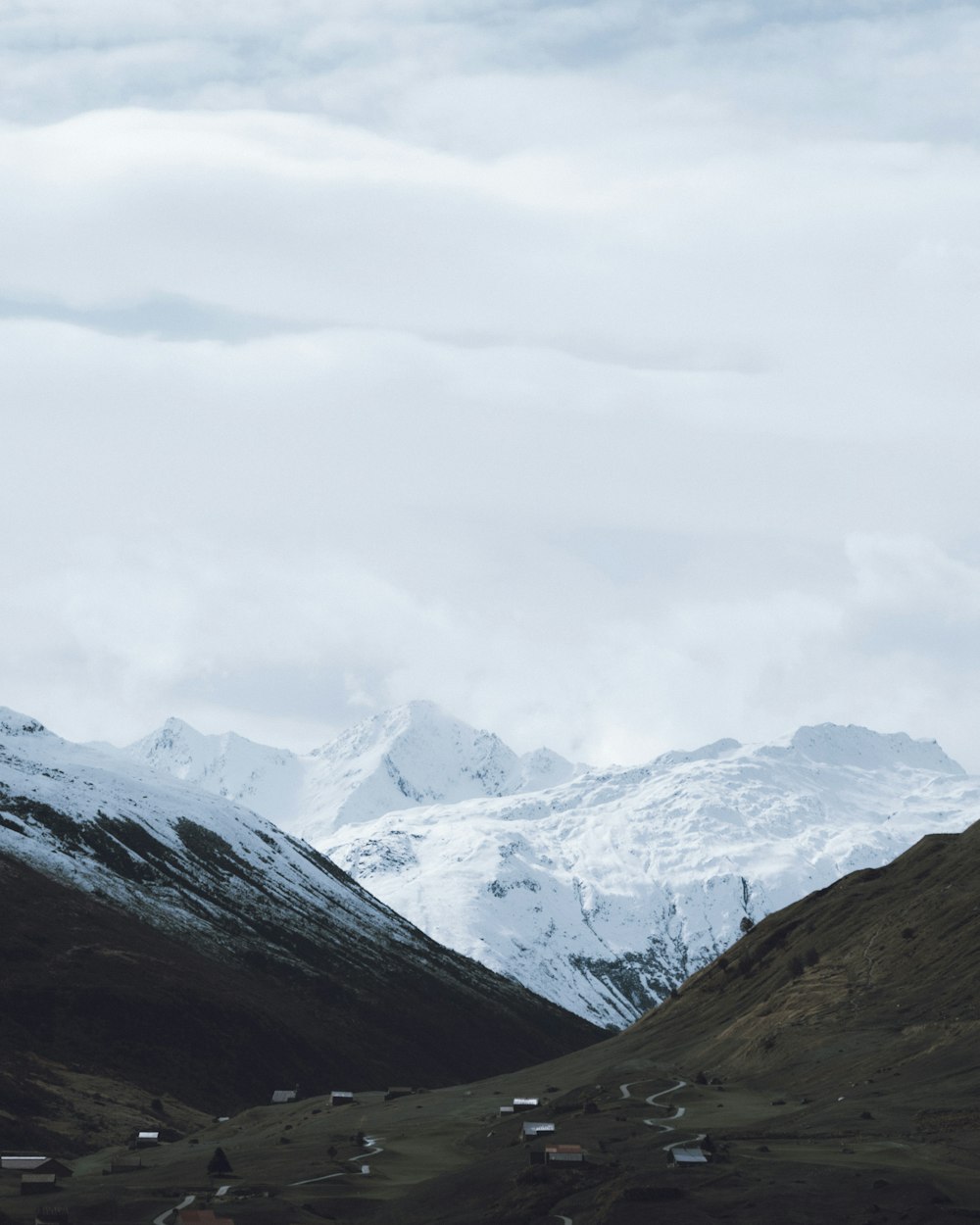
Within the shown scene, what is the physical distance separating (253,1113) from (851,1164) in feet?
254

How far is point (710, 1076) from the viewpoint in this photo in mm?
137625

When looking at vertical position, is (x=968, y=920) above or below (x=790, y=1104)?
above

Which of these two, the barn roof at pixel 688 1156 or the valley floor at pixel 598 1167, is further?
the barn roof at pixel 688 1156

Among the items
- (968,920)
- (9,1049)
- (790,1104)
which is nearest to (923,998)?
(968,920)

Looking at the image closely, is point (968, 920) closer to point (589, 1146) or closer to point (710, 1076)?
point (710, 1076)

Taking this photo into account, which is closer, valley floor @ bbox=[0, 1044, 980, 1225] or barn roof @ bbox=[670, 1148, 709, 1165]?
valley floor @ bbox=[0, 1044, 980, 1225]

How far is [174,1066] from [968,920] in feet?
323

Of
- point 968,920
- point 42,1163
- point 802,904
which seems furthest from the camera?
point 802,904

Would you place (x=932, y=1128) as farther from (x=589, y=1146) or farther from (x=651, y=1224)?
(x=651, y=1224)

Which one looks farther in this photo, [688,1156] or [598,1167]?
[688,1156]

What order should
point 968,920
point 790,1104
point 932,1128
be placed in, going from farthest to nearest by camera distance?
point 968,920
point 790,1104
point 932,1128

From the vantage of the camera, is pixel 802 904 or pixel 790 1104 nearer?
pixel 790 1104

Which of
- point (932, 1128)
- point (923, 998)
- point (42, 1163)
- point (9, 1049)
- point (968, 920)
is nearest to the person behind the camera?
point (932, 1128)

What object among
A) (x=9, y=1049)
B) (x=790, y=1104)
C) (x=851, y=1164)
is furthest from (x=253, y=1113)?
(x=851, y=1164)
